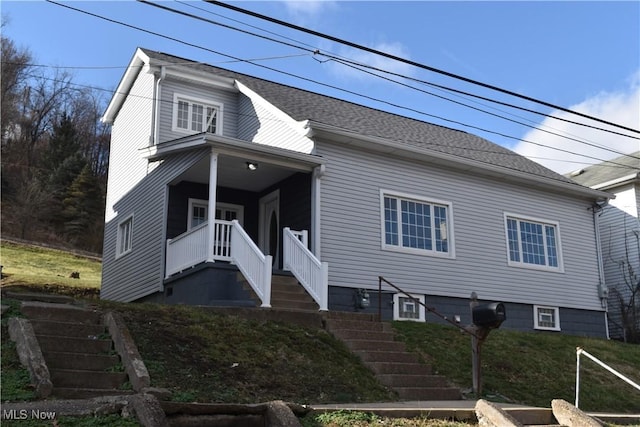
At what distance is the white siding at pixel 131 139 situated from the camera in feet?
54.8

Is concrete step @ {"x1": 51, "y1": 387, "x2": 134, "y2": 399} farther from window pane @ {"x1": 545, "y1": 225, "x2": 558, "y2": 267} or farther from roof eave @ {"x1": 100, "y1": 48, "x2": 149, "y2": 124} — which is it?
window pane @ {"x1": 545, "y1": 225, "x2": 558, "y2": 267}

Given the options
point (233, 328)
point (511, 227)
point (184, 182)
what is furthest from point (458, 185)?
point (233, 328)

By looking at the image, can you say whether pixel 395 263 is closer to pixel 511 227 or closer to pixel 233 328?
pixel 511 227

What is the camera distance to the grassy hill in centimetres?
721

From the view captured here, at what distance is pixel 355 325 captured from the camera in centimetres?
1096

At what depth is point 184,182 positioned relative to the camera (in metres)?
14.7

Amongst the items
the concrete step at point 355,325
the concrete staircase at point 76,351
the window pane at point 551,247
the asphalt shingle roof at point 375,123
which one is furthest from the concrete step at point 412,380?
the window pane at point 551,247

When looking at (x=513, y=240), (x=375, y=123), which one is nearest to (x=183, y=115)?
(x=375, y=123)

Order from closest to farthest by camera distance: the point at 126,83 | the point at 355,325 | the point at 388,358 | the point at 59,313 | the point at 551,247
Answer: the point at 59,313 → the point at 388,358 → the point at 355,325 → the point at 551,247 → the point at 126,83

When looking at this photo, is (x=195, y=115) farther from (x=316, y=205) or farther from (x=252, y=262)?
(x=252, y=262)

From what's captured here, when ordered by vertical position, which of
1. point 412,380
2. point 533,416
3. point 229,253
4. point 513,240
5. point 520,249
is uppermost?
point 513,240

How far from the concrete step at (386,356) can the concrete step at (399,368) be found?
19 cm

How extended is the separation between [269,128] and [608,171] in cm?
1380

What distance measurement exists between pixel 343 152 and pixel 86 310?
24.0ft
